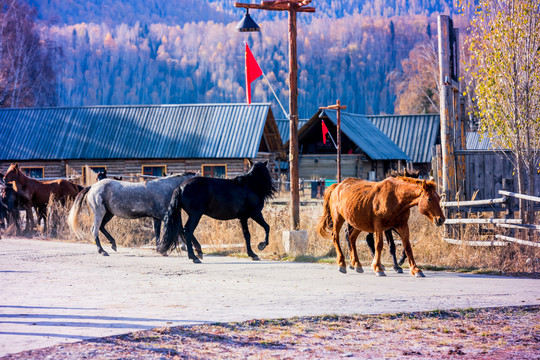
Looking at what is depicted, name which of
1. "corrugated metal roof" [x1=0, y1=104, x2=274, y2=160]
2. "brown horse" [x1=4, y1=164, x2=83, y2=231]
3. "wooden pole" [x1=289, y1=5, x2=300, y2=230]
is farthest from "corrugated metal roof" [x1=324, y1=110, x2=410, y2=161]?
"wooden pole" [x1=289, y1=5, x2=300, y2=230]

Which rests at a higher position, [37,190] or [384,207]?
[37,190]

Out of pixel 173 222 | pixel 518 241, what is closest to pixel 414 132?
pixel 173 222

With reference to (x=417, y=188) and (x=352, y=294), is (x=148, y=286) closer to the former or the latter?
(x=352, y=294)

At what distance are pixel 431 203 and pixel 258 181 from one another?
488 centimetres

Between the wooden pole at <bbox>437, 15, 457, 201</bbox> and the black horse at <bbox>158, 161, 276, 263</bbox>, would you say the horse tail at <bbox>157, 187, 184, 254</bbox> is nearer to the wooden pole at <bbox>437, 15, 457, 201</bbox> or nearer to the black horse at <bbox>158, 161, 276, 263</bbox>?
the black horse at <bbox>158, 161, 276, 263</bbox>

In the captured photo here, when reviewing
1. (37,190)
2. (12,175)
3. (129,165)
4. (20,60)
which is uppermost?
(20,60)

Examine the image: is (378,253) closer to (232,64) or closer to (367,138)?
(367,138)

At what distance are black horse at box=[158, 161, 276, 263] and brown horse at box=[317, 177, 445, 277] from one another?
8.66ft

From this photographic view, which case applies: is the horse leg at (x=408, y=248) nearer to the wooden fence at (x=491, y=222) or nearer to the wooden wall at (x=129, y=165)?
the wooden fence at (x=491, y=222)

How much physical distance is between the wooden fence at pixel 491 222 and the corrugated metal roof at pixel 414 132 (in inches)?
1581

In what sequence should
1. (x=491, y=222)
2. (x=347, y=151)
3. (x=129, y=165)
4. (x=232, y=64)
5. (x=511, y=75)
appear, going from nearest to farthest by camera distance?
(x=491, y=222), (x=511, y=75), (x=129, y=165), (x=347, y=151), (x=232, y=64)

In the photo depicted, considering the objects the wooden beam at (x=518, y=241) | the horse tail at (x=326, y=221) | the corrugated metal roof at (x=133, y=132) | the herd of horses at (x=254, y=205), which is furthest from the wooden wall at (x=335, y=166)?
the wooden beam at (x=518, y=241)

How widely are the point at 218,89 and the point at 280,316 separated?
151756 mm

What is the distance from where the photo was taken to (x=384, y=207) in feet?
37.1
